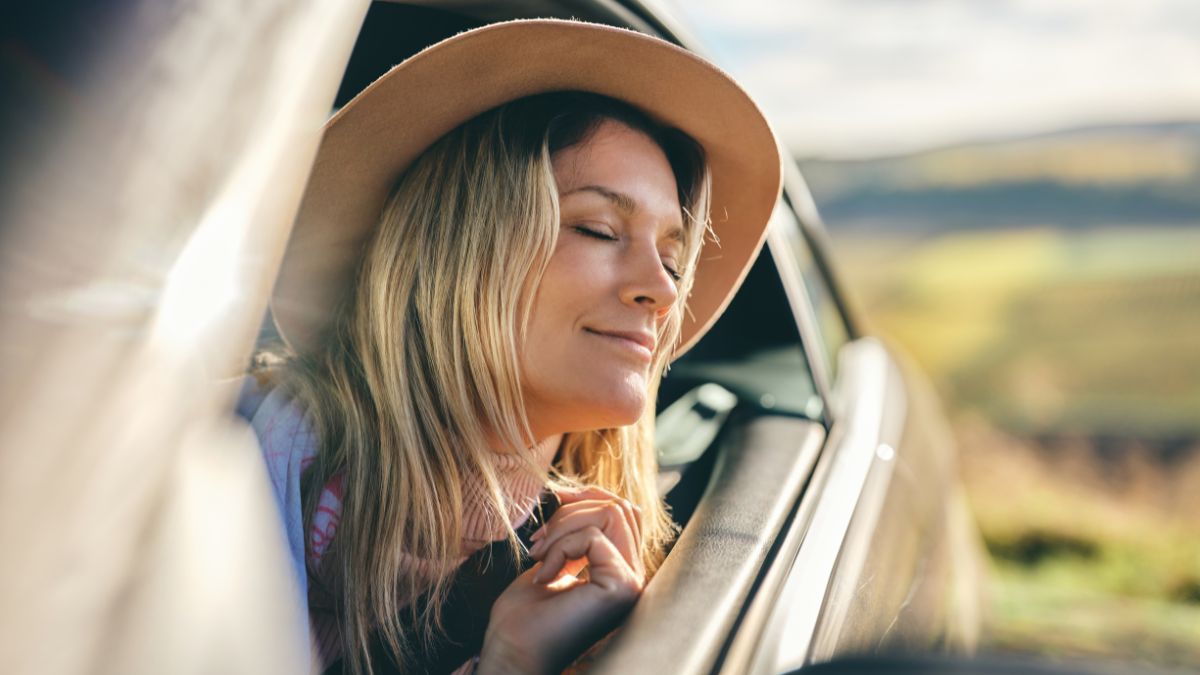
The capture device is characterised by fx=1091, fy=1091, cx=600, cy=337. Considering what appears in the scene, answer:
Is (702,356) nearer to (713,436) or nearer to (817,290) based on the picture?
(713,436)

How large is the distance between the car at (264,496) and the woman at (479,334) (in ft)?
0.45

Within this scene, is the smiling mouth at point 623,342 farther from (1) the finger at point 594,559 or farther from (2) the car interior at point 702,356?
(2) the car interior at point 702,356

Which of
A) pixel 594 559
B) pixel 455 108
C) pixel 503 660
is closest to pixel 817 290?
pixel 455 108

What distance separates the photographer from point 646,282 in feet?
5.74

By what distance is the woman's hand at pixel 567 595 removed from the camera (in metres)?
1.44

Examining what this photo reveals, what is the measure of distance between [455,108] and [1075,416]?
10.7 meters

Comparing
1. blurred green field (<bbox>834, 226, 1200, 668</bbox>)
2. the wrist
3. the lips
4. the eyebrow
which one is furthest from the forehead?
blurred green field (<bbox>834, 226, 1200, 668</bbox>)

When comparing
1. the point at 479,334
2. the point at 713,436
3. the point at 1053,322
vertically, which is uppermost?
the point at 479,334

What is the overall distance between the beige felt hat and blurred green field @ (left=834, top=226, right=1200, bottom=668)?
2.26m

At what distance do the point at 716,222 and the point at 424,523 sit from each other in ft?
3.28

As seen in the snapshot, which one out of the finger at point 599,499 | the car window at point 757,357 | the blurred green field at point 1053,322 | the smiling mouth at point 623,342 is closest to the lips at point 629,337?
the smiling mouth at point 623,342

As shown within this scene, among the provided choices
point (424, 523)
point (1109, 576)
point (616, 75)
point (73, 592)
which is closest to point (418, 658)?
point (424, 523)

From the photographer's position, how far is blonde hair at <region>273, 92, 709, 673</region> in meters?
1.57

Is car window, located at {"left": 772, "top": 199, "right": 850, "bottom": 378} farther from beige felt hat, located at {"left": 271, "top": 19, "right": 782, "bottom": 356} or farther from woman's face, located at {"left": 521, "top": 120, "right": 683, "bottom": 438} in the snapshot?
woman's face, located at {"left": 521, "top": 120, "right": 683, "bottom": 438}
